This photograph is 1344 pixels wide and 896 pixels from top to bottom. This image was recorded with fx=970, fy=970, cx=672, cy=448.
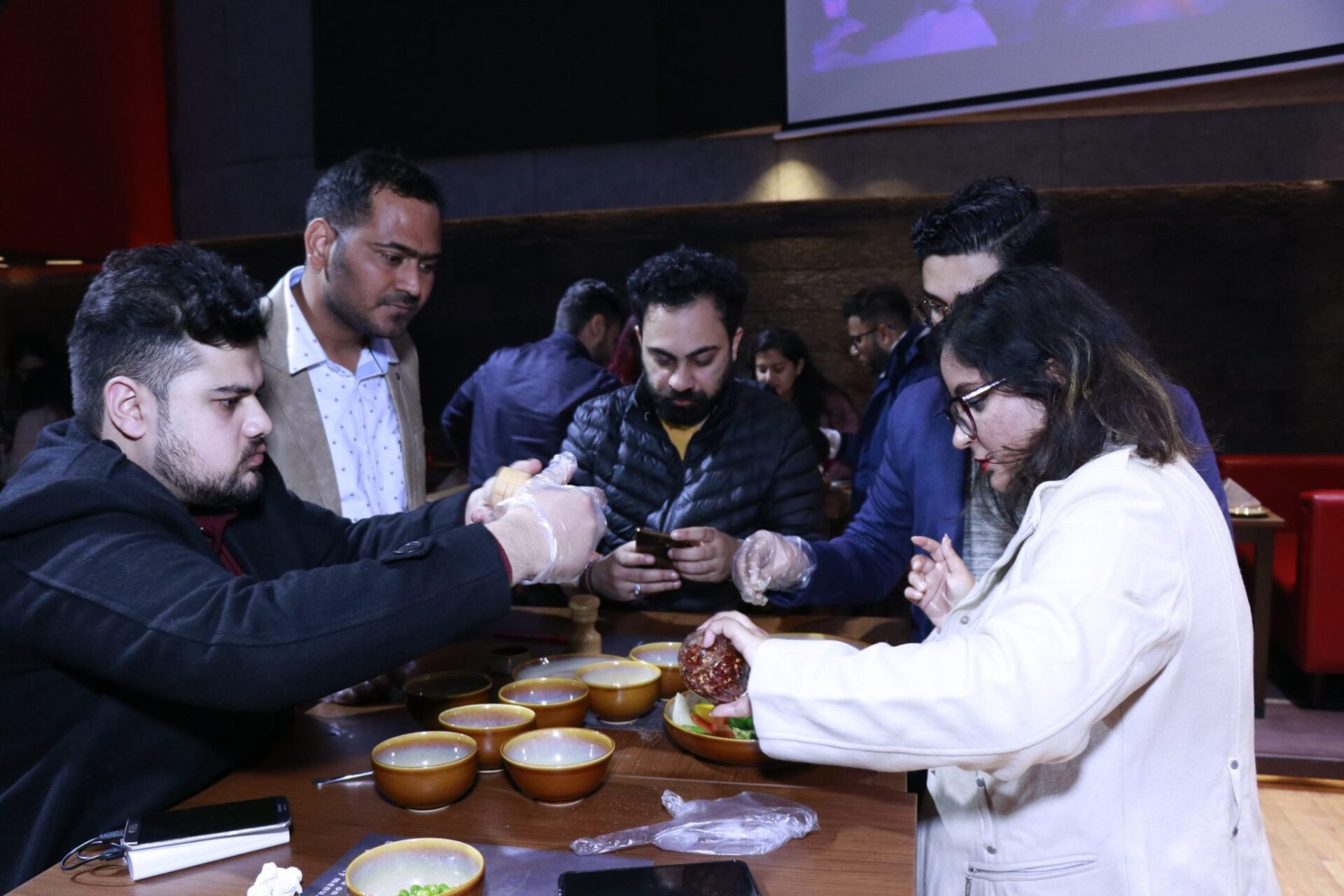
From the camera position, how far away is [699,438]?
8.43ft

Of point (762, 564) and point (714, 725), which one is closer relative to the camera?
point (714, 725)

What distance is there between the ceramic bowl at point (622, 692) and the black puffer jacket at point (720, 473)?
821mm

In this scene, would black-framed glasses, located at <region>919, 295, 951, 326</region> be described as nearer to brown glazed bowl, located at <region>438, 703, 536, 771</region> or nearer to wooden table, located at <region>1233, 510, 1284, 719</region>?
brown glazed bowl, located at <region>438, 703, 536, 771</region>

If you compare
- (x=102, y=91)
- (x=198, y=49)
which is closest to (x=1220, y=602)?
(x=102, y=91)

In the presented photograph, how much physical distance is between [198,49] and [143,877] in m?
7.16

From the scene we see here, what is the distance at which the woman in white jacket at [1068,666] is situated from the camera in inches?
40.1

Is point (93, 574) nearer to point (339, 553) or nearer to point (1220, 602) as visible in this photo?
point (339, 553)

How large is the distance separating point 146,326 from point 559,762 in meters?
0.91

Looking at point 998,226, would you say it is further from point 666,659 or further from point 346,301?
point 346,301

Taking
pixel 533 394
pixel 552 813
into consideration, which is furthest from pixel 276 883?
pixel 533 394

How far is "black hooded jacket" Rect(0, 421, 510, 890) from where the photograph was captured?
3.99 feet

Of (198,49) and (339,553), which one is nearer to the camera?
(339,553)

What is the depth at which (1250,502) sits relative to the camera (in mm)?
4129

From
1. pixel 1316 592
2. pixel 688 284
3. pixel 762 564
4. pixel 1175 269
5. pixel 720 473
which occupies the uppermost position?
pixel 1175 269
